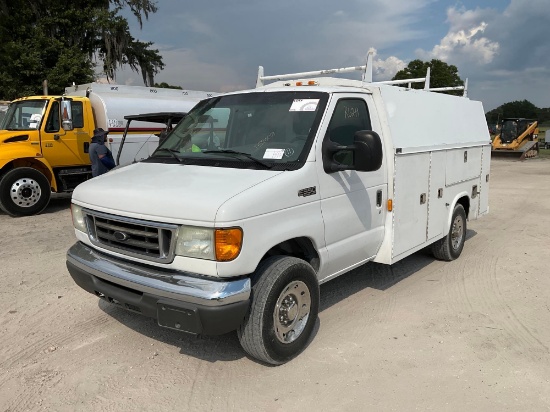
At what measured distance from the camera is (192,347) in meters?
3.88

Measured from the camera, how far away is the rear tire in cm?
599

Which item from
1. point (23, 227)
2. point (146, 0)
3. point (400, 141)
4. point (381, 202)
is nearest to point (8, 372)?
point (381, 202)

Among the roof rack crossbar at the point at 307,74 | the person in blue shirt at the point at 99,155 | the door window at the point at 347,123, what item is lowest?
the person in blue shirt at the point at 99,155

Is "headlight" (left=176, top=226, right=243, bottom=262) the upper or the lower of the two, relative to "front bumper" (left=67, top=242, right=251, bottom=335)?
upper

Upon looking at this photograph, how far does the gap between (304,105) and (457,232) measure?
3420 millimetres

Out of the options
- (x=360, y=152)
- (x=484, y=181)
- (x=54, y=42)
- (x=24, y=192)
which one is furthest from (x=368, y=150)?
(x=54, y=42)

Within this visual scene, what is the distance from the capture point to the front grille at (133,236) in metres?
3.16

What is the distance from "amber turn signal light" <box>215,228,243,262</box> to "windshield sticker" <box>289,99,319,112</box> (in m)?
1.41

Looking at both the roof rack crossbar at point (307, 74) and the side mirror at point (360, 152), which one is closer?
the side mirror at point (360, 152)

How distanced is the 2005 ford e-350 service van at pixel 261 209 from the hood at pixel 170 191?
11 millimetres

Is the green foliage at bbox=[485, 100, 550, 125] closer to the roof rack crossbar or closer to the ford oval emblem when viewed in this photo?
the roof rack crossbar

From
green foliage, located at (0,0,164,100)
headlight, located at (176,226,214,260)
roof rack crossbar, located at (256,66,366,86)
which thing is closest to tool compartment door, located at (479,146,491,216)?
roof rack crossbar, located at (256,66,366,86)

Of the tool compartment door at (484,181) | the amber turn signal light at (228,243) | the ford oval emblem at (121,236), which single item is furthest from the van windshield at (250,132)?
the tool compartment door at (484,181)

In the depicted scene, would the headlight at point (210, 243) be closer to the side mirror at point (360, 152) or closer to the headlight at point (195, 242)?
the headlight at point (195, 242)
